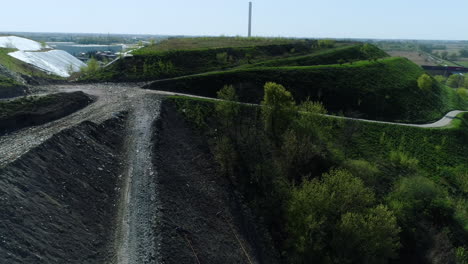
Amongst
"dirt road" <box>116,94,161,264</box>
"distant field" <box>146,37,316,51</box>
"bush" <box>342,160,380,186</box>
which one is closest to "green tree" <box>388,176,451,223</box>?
"bush" <box>342,160,380,186</box>

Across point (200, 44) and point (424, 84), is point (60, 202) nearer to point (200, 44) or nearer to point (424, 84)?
point (200, 44)

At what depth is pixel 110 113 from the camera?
33844 millimetres

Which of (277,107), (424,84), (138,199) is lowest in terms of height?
(138,199)

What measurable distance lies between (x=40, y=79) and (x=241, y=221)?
36.0 meters

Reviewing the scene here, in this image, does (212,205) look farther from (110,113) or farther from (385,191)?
(385,191)

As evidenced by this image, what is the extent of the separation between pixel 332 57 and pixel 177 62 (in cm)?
3956

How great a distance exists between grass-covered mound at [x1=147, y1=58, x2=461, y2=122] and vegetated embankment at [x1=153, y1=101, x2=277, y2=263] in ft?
54.5

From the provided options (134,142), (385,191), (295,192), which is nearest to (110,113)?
(134,142)

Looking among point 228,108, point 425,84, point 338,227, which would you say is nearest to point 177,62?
point 228,108

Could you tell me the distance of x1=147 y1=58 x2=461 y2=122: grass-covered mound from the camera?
49.4 meters

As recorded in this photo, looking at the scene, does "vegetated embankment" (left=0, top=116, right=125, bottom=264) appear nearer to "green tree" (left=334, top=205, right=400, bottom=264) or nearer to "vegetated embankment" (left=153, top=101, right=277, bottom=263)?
"vegetated embankment" (left=153, top=101, right=277, bottom=263)

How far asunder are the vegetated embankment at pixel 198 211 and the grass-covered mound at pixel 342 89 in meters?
16.6

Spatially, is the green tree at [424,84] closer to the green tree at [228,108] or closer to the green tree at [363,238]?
the green tree at [228,108]

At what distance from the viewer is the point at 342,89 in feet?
185
